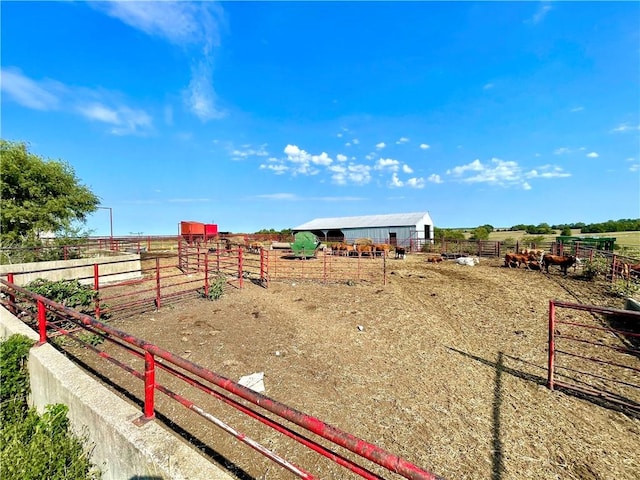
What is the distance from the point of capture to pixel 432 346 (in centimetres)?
634

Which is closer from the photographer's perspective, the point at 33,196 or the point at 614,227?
the point at 33,196

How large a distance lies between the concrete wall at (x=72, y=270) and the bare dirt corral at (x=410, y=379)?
5.48 meters

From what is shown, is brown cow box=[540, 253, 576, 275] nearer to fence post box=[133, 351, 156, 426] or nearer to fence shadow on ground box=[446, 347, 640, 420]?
fence shadow on ground box=[446, 347, 640, 420]

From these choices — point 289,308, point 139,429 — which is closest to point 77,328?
point 289,308

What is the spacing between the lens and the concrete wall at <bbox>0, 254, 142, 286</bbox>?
9.88 meters

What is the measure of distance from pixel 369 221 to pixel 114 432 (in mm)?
37267

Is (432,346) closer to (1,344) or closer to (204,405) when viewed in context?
(204,405)

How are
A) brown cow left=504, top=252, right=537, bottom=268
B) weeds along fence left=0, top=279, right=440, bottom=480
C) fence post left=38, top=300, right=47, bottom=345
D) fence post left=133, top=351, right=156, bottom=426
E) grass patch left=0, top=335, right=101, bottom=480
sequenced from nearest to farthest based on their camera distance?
weeds along fence left=0, top=279, right=440, bottom=480 → fence post left=133, top=351, right=156, bottom=426 → grass patch left=0, top=335, right=101, bottom=480 → fence post left=38, top=300, right=47, bottom=345 → brown cow left=504, top=252, right=537, bottom=268

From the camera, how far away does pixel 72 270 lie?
11250 millimetres

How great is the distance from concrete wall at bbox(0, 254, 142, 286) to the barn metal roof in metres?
26.3

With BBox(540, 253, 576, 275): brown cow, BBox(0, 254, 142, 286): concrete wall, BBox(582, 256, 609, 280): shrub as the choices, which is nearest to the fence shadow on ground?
BBox(0, 254, 142, 286): concrete wall

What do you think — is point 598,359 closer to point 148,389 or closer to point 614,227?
point 148,389

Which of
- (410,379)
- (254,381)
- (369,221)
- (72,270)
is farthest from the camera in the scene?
(369,221)

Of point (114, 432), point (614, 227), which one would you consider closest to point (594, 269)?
point (114, 432)
